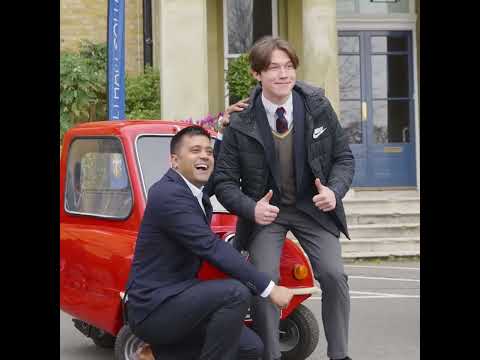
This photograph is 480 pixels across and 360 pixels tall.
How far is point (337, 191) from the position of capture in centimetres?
534

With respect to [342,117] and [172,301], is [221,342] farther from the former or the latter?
[342,117]

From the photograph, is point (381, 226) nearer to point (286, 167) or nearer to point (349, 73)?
point (349, 73)

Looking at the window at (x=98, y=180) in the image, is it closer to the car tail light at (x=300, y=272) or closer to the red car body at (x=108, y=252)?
the red car body at (x=108, y=252)

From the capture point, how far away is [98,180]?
6.90 meters

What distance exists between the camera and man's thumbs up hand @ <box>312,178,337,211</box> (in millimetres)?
5234

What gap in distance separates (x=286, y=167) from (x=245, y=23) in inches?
444

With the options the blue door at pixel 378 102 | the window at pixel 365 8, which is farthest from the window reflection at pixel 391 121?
the window at pixel 365 8

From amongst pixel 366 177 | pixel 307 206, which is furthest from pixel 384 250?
pixel 307 206

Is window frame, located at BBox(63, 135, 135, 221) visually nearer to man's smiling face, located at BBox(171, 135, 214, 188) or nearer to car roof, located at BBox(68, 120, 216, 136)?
car roof, located at BBox(68, 120, 216, 136)

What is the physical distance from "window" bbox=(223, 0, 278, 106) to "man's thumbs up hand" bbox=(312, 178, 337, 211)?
1124cm

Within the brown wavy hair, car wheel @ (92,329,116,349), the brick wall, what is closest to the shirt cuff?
the brown wavy hair

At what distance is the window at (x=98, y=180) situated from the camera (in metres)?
6.69

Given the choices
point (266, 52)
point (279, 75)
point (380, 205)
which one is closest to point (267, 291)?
point (279, 75)
